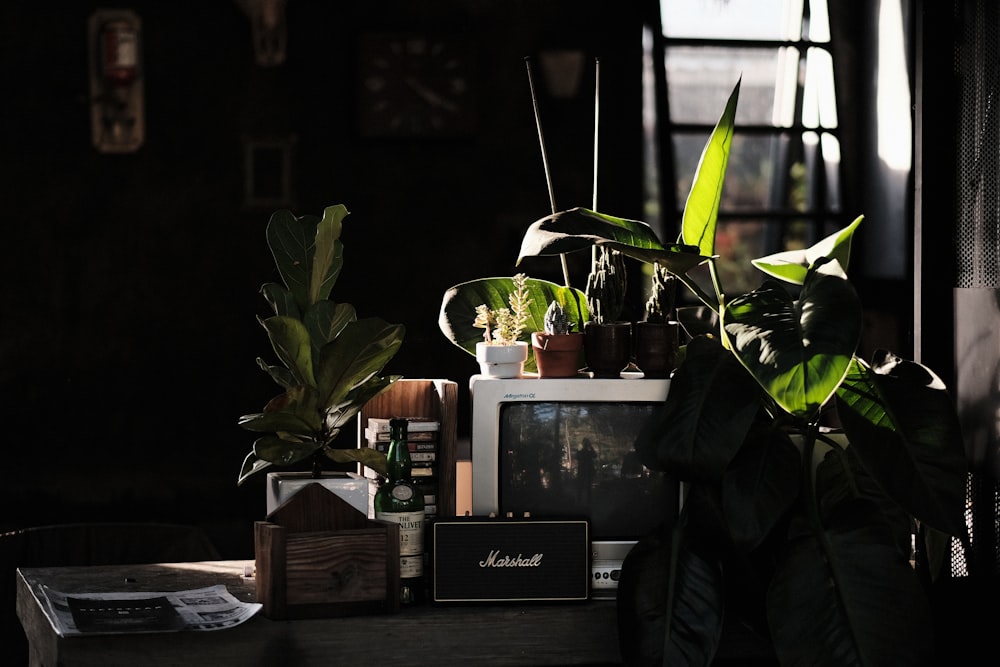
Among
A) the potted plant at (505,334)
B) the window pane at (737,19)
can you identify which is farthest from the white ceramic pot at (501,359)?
the window pane at (737,19)

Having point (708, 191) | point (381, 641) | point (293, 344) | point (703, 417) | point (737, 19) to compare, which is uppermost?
point (737, 19)

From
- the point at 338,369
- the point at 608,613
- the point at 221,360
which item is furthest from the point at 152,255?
the point at 608,613

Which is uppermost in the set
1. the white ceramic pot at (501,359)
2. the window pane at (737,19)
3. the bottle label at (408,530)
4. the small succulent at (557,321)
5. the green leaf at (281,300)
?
the window pane at (737,19)

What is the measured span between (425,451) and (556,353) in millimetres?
263

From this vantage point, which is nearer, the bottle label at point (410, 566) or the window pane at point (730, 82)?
the bottle label at point (410, 566)

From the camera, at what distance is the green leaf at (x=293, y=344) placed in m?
1.83

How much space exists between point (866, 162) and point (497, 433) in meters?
2.94

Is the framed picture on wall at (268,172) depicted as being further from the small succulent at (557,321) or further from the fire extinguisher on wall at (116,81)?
the small succulent at (557,321)

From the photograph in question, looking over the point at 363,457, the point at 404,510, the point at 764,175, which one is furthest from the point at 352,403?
the point at 764,175

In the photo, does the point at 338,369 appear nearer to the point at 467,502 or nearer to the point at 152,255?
the point at 467,502

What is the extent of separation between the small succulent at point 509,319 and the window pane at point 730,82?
252cm

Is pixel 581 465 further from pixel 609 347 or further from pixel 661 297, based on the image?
pixel 661 297

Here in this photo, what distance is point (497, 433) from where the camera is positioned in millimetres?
1912

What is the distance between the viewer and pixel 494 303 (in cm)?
→ 217
